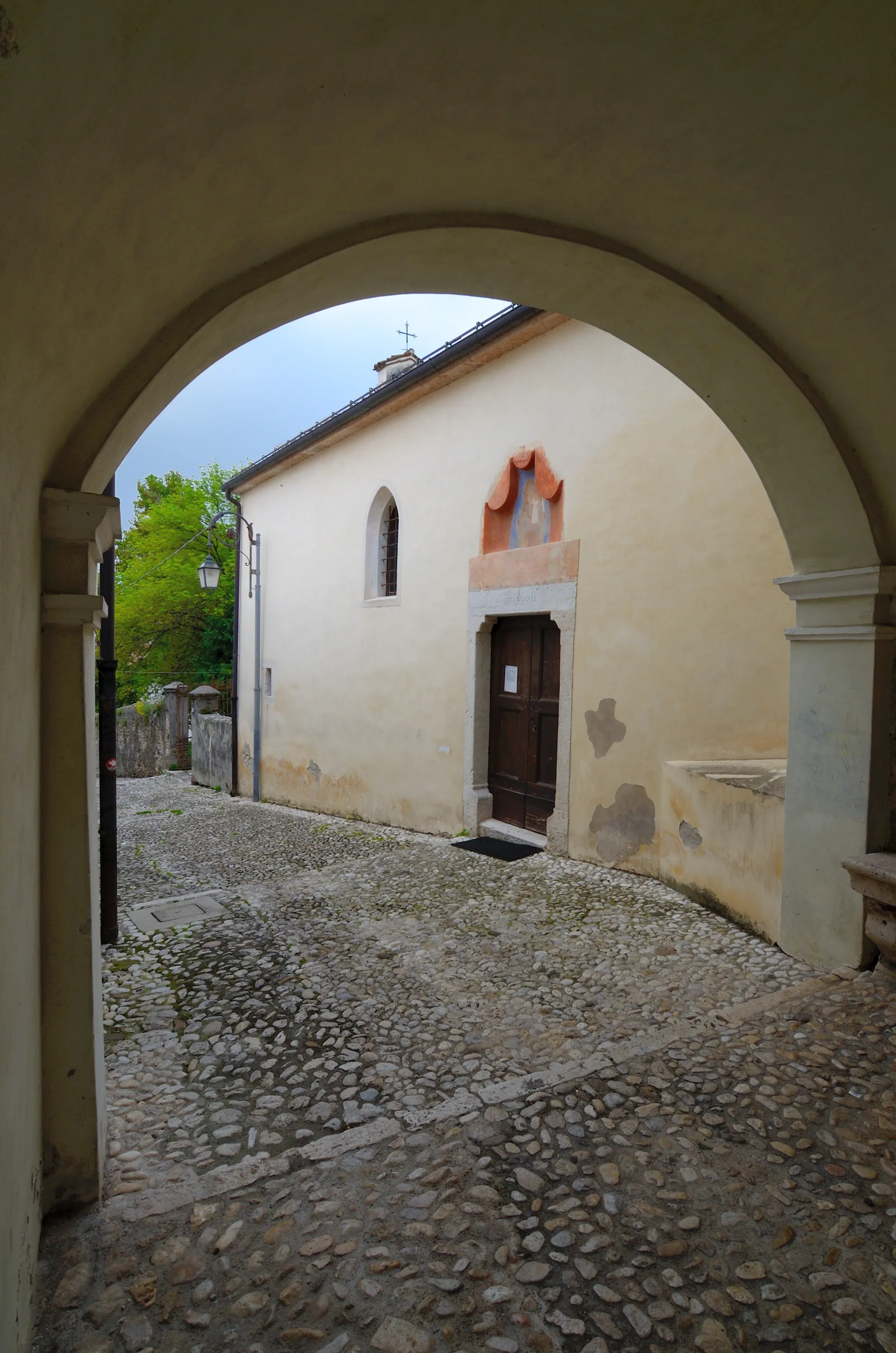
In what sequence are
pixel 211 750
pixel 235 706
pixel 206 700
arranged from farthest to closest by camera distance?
pixel 206 700, pixel 211 750, pixel 235 706

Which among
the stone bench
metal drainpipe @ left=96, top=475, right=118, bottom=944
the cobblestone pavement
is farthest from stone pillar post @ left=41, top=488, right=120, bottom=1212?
the stone bench

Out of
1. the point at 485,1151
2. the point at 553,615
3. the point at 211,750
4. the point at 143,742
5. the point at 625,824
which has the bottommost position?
the point at 143,742

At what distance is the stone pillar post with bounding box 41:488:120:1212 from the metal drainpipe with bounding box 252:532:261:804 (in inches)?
405

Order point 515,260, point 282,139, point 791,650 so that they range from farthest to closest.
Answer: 1. point 791,650
2. point 515,260
3. point 282,139

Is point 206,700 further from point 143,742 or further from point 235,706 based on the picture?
point 235,706

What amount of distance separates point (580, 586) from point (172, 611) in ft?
58.4

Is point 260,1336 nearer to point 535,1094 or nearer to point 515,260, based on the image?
point 535,1094

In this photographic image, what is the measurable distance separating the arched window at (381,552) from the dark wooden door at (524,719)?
2559 millimetres

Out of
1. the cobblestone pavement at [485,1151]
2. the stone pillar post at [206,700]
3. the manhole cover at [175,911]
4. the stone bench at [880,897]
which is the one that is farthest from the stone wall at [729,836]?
the stone pillar post at [206,700]

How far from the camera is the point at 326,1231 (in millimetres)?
1870

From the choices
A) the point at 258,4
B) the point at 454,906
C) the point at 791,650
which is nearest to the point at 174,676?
the point at 454,906

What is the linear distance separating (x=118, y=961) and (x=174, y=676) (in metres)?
18.7

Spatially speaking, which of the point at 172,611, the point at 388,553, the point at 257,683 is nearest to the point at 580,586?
the point at 388,553

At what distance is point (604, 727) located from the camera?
5.91 meters
